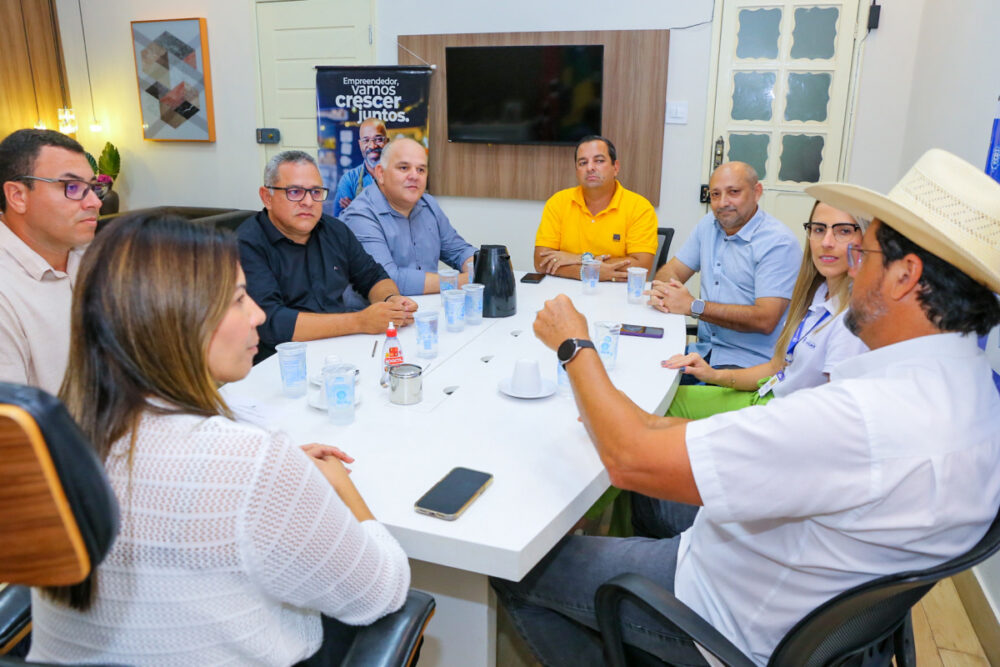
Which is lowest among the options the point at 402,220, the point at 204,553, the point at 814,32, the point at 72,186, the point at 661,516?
the point at 661,516

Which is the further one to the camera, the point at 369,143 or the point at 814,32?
the point at 369,143

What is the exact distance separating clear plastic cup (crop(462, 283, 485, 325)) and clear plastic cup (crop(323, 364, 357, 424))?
2.97 ft

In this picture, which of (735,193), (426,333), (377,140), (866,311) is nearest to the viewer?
(866,311)

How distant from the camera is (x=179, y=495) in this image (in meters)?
0.83

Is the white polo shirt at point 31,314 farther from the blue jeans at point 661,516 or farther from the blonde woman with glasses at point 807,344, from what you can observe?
the blonde woman with glasses at point 807,344

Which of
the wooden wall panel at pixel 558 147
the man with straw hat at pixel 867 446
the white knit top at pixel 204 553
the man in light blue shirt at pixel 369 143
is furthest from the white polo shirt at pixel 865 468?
the man in light blue shirt at pixel 369 143

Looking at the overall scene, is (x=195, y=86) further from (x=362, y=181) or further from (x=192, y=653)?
(x=192, y=653)

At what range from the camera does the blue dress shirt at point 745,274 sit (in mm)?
2770

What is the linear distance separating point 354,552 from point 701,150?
438 centimetres

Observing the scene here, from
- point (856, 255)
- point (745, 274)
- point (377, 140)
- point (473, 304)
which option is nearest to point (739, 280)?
point (745, 274)

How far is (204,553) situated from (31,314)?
139 cm

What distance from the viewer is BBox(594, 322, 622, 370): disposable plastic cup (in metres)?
1.98

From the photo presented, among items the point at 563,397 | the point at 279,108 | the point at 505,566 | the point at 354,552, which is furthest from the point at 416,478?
the point at 279,108

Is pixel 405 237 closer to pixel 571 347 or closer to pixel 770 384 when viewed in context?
pixel 770 384
